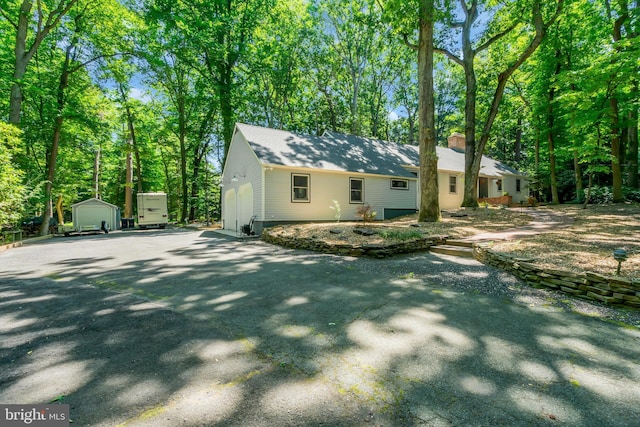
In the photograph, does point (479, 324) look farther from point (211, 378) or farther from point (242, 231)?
point (242, 231)

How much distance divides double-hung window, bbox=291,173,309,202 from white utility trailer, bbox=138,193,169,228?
11.9 m

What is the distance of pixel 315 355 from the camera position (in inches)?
99.7

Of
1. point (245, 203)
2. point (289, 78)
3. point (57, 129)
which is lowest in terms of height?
point (245, 203)

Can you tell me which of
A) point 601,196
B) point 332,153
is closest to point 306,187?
point 332,153

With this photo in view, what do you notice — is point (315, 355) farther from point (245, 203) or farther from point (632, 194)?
point (632, 194)

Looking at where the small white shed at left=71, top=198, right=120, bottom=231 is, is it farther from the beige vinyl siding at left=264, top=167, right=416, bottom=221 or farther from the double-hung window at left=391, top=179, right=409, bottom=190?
the double-hung window at left=391, top=179, right=409, bottom=190

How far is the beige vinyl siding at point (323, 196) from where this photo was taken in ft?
41.2

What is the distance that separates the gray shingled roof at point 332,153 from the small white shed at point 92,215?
35.8 ft

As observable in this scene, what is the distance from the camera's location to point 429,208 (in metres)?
11.1

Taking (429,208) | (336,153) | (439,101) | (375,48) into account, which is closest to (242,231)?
(336,153)

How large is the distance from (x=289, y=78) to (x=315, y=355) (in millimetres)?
25483

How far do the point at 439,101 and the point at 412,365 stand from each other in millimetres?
36089

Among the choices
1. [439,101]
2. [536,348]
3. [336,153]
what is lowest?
[536,348]

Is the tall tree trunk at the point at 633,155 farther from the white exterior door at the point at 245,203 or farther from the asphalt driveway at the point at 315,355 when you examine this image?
the white exterior door at the point at 245,203
